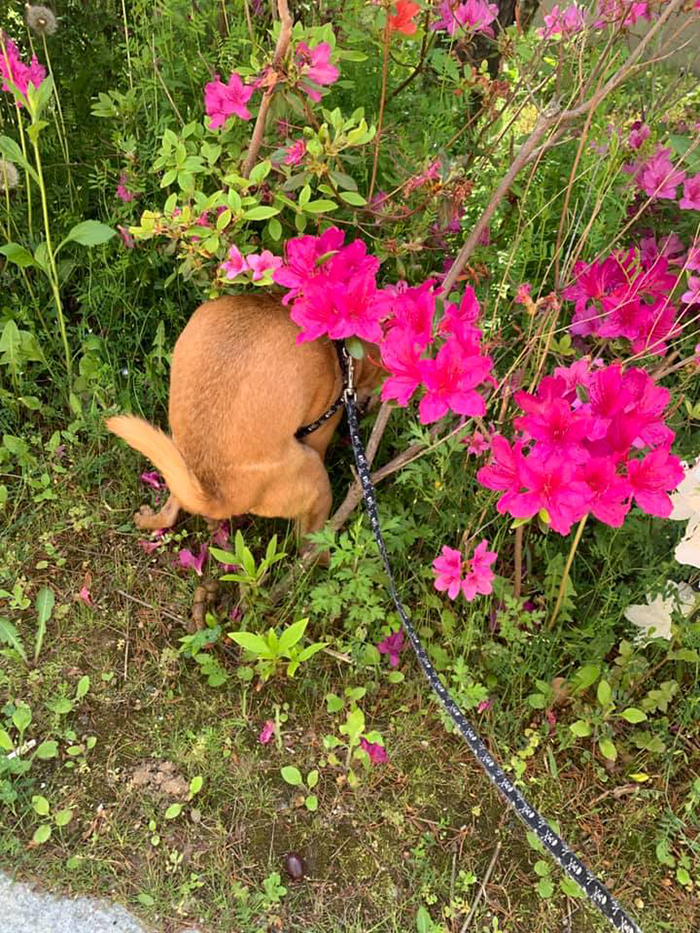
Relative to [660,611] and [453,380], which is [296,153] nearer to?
[453,380]

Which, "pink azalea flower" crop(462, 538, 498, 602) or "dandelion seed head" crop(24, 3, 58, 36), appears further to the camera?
"dandelion seed head" crop(24, 3, 58, 36)

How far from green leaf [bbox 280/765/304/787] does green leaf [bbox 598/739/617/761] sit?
773mm

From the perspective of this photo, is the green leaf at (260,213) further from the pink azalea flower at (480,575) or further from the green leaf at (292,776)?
the green leaf at (292,776)

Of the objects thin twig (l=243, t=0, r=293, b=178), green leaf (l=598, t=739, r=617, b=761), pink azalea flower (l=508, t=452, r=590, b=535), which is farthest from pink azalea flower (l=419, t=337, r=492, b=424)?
green leaf (l=598, t=739, r=617, b=761)

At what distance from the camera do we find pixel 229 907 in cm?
165

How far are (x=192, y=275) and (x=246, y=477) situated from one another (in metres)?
0.56

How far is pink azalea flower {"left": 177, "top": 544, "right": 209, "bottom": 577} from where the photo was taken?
7.11 ft

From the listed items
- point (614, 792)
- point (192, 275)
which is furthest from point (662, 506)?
point (192, 275)

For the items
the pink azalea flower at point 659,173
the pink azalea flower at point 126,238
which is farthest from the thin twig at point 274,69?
the pink azalea flower at point 659,173

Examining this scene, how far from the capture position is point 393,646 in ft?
6.72

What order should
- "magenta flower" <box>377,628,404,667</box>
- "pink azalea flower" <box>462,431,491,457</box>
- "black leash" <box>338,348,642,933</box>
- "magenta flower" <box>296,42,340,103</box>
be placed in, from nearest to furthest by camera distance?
"black leash" <box>338,348,642,933</box> → "magenta flower" <box>296,42,340,103</box> → "pink azalea flower" <box>462,431,491,457</box> → "magenta flower" <box>377,628,404,667</box>

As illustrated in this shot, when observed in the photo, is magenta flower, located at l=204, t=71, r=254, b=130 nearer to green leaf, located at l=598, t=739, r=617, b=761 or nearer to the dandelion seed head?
the dandelion seed head

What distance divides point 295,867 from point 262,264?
1.38m

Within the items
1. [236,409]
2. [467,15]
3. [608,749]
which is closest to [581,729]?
[608,749]
